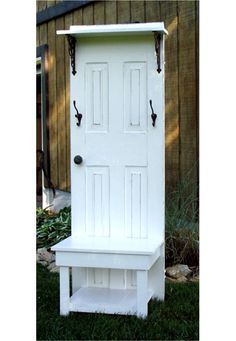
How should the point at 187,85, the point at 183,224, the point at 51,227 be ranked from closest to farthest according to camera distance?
the point at 183,224, the point at 51,227, the point at 187,85

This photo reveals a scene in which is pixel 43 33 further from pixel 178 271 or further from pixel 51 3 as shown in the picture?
pixel 178 271

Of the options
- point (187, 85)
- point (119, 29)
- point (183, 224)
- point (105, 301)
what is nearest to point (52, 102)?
point (187, 85)

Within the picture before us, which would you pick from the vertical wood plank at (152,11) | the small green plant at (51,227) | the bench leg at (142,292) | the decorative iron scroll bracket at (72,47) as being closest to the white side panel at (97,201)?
the bench leg at (142,292)

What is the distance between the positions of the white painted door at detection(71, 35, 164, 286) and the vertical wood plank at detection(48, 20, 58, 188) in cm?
133

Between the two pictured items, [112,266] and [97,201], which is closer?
[112,266]

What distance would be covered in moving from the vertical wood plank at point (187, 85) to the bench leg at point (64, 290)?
1324mm

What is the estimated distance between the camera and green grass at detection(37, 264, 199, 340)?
2.35 meters

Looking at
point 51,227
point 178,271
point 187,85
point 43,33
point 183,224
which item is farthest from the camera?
point 43,33

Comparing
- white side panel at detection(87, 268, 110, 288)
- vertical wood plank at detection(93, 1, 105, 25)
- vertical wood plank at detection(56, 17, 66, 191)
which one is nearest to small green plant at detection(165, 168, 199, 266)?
white side panel at detection(87, 268, 110, 288)

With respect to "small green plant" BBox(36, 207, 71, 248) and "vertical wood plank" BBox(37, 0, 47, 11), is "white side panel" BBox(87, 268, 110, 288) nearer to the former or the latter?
"small green plant" BBox(36, 207, 71, 248)

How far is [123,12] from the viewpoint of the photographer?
4027mm

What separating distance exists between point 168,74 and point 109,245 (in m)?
1.67

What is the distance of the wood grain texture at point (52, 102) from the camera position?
407 cm
